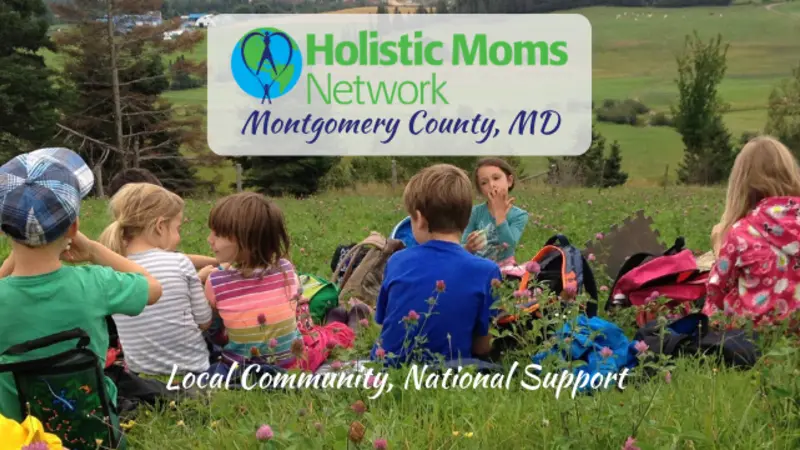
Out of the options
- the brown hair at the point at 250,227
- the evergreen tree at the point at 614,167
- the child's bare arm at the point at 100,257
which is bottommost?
the evergreen tree at the point at 614,167

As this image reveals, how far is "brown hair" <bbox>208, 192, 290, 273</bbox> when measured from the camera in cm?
394

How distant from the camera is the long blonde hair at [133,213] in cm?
387

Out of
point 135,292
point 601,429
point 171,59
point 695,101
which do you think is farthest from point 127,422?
point 695,101

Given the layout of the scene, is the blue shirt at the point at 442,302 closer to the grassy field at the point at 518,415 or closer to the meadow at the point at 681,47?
the grassy field at the point at 518,415

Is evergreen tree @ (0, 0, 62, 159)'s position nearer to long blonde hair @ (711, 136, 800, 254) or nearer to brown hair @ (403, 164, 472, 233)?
brown hair @ (403, 164, 472, 233)

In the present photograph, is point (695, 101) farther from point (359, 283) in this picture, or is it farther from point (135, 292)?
point (135, 292)

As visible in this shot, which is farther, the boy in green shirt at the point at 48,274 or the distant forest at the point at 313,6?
the distant forest at the point at 313,6

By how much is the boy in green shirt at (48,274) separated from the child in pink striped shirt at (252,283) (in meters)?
0.98

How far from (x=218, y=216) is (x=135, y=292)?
3.49 ft

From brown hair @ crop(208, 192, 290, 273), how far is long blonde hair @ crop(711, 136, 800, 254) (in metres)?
2.33

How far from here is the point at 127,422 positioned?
10.7ft

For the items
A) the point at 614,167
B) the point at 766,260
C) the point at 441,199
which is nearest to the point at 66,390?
the point at 441,199

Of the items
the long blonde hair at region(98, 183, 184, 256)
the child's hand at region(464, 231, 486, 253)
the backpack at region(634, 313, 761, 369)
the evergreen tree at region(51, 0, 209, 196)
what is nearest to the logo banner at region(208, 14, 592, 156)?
the child's hand at region(464, 231, 486, 253)

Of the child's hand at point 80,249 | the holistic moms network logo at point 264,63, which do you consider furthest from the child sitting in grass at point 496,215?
the holistic moms network logo at point 264,63
